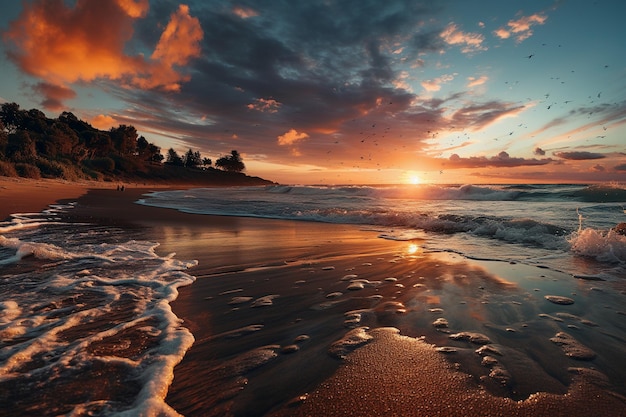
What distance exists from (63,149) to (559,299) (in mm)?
77033

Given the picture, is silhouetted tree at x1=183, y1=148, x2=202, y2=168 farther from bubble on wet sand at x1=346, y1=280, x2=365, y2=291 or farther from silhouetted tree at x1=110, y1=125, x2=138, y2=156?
bubble on wet sand at x1=346, y1=280, x2=365, y2=291

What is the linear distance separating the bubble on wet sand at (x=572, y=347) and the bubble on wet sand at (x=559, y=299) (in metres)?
1.07

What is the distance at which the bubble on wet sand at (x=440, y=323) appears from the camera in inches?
124

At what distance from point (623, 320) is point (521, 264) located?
263 centimetres

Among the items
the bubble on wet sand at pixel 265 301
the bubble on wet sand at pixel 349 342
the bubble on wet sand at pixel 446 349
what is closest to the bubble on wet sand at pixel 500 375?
the bubble on wet sand at pixel 446 349

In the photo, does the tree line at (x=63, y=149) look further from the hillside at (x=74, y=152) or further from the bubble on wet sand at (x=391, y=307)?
the bubble on wet sand at (x=391, y=307)

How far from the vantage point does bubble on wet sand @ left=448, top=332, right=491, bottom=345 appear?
2.82 metres

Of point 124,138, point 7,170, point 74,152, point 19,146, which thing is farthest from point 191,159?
point 7,170

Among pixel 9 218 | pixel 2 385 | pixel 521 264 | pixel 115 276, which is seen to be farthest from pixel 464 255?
pixel 9 218

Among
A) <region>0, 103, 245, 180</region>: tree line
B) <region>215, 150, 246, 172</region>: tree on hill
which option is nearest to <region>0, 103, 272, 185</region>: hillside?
<region>0, 103, 245, 180</region>: tree line

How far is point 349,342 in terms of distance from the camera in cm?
279

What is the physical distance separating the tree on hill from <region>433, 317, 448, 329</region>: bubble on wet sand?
13868cm

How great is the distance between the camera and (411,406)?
1.93 m

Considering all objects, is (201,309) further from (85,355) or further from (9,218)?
(9,218)
